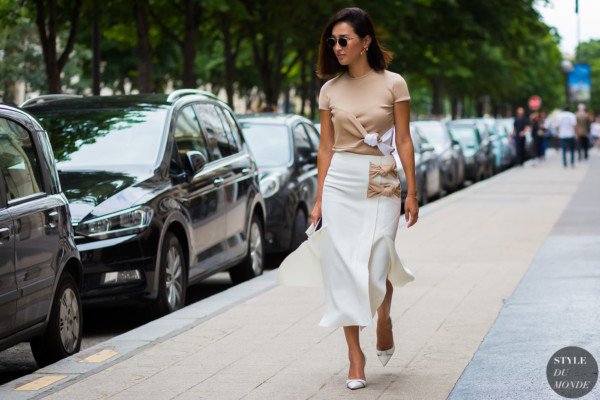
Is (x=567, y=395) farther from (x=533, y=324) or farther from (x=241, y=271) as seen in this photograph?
(x=241, y=271)

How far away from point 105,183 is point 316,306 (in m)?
1.72

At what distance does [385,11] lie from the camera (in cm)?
2877

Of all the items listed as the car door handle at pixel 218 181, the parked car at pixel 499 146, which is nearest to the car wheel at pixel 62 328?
the car door handle at pixel 218 181

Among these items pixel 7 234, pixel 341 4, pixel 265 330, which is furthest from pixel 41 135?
pixel 341 4

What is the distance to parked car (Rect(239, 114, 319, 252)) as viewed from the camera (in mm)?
14000

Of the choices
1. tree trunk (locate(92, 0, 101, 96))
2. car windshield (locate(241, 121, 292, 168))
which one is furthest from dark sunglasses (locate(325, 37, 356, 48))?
tree trunk (locate(92, 0, 101, 96))

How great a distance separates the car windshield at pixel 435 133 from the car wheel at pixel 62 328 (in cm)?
1994

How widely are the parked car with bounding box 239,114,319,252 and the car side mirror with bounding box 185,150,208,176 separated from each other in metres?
3.25

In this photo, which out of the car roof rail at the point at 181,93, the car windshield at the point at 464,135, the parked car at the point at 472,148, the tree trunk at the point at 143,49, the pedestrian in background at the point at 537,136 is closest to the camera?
the car roof rail at the point at 181,93

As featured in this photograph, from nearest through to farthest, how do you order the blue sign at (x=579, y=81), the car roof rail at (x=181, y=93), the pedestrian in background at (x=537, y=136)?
the car roof rail at (x=181, y=93) < the pedestrian in background at (x=537, y=136) < the blue sign at (x=579, y=81)

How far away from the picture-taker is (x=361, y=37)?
21.5 feet

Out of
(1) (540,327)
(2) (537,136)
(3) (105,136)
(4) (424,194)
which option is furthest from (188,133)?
(2) (537,136)

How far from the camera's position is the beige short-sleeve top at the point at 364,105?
21.4 feet

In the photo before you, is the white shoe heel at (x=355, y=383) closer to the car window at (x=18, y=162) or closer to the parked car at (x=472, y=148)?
the car window at (x=18, y=162)
